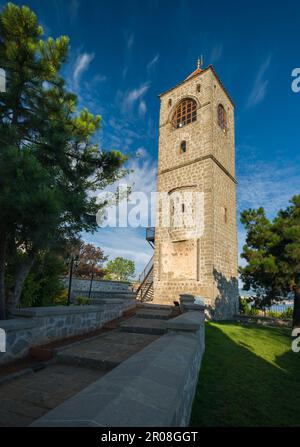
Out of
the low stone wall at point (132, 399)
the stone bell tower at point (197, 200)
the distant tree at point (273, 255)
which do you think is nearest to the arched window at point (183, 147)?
the stone bell tower at point (197, 200)

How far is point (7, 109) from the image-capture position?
5887mm

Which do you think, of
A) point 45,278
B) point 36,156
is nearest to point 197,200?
point 45,278

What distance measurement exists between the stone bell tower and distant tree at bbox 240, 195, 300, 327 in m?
1.96

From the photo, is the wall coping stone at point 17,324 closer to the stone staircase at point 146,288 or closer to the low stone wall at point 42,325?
the low stone wall at point 42,325

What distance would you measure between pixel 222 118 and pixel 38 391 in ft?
61.3

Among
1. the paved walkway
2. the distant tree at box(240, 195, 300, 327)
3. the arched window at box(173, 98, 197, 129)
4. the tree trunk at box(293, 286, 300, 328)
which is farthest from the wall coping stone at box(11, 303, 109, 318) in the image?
the arched window at box(173, 98, 197, 129)

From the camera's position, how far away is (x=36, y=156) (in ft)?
18.9

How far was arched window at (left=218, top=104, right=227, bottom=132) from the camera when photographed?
17.3 metres

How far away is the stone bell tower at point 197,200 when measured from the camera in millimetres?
14102

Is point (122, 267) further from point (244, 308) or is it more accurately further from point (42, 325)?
point (42, 325)

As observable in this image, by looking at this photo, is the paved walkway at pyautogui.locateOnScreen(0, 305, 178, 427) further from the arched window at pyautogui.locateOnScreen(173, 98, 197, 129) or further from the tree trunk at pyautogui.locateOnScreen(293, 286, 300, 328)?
the arched window at pyautogui.locateOnScreen(173, 98, 197, 129)

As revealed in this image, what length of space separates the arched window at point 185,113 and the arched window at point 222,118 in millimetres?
1874

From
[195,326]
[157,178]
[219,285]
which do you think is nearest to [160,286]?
[219,285]

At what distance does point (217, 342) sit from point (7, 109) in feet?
27.2
